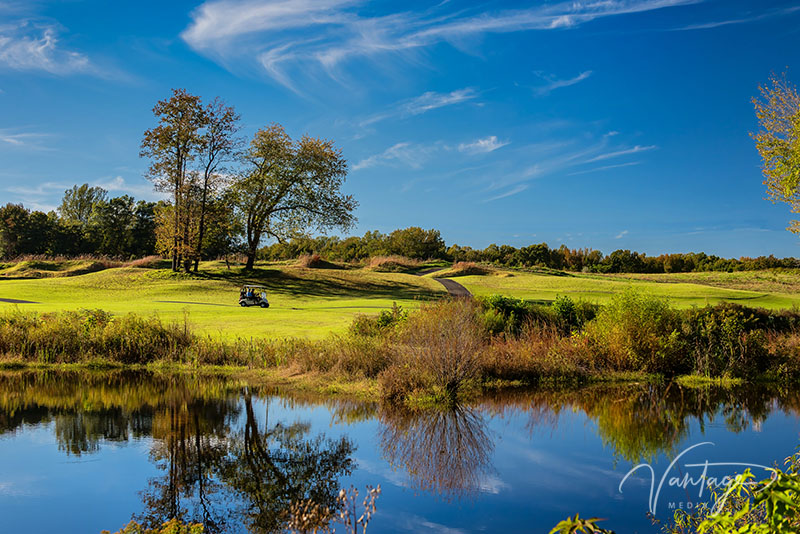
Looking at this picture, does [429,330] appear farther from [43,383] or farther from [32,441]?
[43,383]

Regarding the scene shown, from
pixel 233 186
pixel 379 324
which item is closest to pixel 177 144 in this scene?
pixel 233 186

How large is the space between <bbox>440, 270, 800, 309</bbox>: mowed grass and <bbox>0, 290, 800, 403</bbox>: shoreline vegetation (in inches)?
444

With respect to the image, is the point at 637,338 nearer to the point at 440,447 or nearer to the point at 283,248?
the point at 440,447

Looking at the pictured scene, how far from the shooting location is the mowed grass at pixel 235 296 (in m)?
21.9

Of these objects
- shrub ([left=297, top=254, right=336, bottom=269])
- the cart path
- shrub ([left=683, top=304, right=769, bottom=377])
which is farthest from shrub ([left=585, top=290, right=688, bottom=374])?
shrub ([left=297, top=254, right=336, bottom=269])

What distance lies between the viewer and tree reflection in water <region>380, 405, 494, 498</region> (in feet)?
25.2

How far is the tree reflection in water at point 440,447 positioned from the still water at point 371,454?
1.4 inches

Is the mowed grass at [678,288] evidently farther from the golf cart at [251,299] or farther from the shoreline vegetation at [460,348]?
the golf cart at [251,299]

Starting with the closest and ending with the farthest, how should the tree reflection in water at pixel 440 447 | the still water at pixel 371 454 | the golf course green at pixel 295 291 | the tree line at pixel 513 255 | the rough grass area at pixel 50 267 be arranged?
the still water at pixel 371 454, the tree reflection in water at pixel 440 447, the golf course green at pixel 295 291, the rough grass area at pixel 50 267, the tree line at pixel 513 255

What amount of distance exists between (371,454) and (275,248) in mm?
67671

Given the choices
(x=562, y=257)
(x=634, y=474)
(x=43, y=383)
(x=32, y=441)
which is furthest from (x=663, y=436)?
(x=562, y=257)

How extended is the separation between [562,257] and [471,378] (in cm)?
5805

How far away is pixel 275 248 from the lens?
244 ft

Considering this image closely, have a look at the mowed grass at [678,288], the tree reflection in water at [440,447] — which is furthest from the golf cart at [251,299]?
the tree reflection in water at [440,447]
